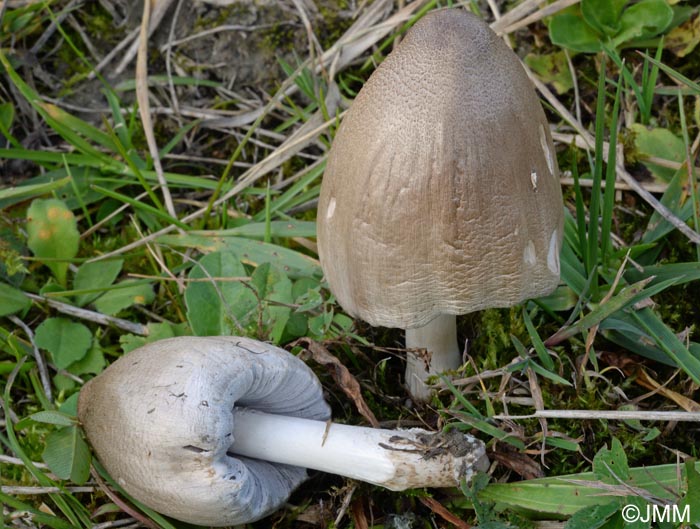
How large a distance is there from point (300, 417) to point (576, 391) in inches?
36.8

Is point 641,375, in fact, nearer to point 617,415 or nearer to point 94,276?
point 617,415

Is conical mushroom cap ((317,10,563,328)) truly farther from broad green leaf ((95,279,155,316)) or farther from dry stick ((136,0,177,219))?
dry stick ((136,0,177,219))

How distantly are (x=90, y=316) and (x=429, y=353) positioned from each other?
1372 millimetres

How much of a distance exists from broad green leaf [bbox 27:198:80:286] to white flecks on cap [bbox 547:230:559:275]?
1959 millimetres

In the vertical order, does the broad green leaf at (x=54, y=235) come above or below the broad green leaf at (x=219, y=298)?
above

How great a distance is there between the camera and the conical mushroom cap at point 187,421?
2.09 m

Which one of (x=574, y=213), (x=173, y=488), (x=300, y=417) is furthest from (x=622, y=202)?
(x=173, y=488)

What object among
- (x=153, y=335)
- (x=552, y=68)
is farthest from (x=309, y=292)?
(x=552, y=68)

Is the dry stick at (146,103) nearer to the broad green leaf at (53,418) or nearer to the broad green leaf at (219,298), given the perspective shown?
the broad green leaf at (219,298)

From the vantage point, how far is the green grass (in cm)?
238

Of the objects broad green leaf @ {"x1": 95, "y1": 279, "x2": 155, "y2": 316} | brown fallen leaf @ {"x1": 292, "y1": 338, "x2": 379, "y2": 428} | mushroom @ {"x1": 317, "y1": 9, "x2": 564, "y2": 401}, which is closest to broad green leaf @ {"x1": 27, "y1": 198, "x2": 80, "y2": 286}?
broad green leaf @ {"x1": 95, "y1": 279, "x2": 155, "y2": 316}

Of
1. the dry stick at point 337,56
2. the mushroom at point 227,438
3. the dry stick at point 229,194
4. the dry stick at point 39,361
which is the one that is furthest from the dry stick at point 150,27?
the mushroom at point 227,438

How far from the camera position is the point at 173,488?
212 cm

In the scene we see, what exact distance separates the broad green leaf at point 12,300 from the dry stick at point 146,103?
0.70m
